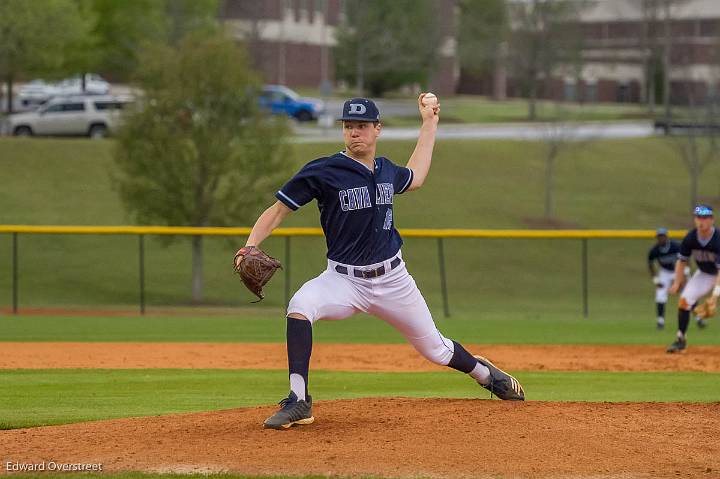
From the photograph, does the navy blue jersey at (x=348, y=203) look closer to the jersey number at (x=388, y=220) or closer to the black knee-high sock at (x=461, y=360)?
the jersey number at (x=388, y=220)

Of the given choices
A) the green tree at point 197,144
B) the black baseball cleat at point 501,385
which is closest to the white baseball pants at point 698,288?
the black baseball cleat at point 501,385

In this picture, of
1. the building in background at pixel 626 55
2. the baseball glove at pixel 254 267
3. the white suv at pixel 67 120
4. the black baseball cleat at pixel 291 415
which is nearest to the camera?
the baseball glove at pixel 254 267

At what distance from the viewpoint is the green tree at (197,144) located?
24641 mm

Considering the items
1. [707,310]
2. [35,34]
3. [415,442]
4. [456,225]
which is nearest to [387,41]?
[35,34]

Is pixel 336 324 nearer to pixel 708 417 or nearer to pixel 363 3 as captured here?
pixel 708 417

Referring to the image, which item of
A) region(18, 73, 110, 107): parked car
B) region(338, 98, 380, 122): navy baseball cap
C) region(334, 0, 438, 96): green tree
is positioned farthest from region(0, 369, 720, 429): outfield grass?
region(334, 0, 438, 96): green tree

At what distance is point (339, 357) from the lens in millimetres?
14523

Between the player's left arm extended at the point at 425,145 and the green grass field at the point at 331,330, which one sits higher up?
the player's left arm extended at the point at 425,145

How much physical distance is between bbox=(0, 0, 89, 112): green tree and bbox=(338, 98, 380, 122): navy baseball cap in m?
34.5

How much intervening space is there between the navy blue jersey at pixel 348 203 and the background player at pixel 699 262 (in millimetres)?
7414

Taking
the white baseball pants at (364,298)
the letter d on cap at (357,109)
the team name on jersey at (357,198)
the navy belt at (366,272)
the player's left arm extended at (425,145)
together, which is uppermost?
the letter d on cap at (357,109)

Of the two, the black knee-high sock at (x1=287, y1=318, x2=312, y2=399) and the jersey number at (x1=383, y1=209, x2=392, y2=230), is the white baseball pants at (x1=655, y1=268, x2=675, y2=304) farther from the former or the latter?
the black knee-high sock at (x1=287, y1=318, x2=312, y2=399)

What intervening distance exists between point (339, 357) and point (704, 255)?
4.71 meters

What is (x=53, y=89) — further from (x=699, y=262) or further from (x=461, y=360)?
(x=461, y=360)
